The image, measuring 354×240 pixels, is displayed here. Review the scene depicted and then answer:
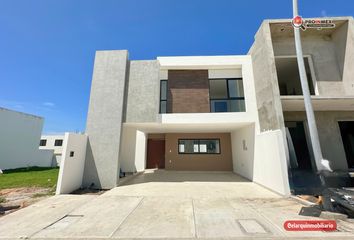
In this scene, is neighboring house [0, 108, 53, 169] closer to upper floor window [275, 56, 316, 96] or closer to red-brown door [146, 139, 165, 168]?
red-brown door [146, 139, 165, 168]

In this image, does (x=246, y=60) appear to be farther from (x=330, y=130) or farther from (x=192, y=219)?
(x=192, y=219)

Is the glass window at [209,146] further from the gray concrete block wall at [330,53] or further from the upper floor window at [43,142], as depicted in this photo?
the upper floor window at [43,142]

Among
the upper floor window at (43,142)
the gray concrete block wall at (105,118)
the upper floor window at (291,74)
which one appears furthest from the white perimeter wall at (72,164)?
the upper floor window at (43,142)

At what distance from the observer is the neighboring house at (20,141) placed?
15.9 meters

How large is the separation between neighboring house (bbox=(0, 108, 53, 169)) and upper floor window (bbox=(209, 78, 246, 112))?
19842 millimetres

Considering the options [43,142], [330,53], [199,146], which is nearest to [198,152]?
[199,146]

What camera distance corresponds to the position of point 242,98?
900cm

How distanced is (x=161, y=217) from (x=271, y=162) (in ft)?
16.3

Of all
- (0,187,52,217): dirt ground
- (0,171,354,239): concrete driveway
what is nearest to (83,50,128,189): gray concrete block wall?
(0,171,354,239): concrete driveway

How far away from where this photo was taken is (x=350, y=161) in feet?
30.2

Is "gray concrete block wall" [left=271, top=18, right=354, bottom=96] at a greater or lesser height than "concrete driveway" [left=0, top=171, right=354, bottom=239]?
greater

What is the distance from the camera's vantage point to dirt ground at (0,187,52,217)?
17.2 feet

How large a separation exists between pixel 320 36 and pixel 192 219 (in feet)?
37.8

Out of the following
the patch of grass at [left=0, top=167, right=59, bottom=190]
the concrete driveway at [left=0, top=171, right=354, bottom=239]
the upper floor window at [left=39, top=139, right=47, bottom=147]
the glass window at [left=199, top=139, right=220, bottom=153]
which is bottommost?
the concrete driveway at [left=0, top=171, right=354, bottom=239]
